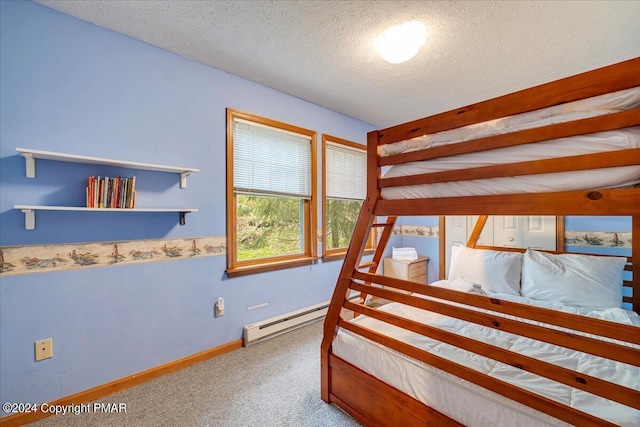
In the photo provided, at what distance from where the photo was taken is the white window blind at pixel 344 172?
338 centimetres

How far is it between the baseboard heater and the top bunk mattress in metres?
1.95

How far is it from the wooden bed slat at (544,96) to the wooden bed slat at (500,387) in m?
1.09

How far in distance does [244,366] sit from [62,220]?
1659mm

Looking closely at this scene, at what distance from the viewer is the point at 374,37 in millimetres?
1929

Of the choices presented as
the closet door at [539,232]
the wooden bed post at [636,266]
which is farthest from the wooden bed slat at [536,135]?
the closet door at [539,232]

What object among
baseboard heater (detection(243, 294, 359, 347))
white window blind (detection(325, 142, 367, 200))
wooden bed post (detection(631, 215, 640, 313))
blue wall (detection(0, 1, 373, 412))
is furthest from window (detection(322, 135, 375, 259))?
wooden bed post (detection(631, 215, 640, 313))

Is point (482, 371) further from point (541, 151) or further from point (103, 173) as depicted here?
point (103, 173)

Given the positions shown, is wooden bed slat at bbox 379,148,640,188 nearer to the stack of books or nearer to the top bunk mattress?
the top bunk mattress

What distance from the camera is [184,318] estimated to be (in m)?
2.19

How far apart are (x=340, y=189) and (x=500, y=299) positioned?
8.20 feet

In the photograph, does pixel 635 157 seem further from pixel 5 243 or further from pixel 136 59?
pixel 5 243

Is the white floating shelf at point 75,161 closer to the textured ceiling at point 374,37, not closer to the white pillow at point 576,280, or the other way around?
the textured ceiling at point 374,37

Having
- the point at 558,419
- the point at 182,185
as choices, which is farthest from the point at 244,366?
the point at 558,419

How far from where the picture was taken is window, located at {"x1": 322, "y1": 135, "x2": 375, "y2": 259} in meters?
3.31
